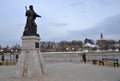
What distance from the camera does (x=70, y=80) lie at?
15906 mm

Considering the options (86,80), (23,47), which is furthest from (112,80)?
(23,47)

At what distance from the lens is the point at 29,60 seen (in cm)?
1862

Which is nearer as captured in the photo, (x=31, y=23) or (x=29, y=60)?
(x=29, y=60)

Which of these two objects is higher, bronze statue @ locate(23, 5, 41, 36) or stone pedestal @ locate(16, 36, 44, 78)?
bronze statue @ locate(23, 5, 41, 36)

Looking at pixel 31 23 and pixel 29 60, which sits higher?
pixel 31 23

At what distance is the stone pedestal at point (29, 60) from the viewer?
60.8ft

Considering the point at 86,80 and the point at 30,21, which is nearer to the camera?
the point at 86,80

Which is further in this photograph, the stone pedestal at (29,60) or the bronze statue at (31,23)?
the bronze statue at (31,23)

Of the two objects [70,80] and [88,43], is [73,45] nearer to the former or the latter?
[88,43]

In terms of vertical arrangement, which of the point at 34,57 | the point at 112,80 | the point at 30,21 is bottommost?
the point at 112,80

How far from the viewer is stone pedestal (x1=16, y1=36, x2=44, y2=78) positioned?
18531 mm

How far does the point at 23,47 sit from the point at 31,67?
5.15ft

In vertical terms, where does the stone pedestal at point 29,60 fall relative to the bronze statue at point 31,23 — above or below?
below

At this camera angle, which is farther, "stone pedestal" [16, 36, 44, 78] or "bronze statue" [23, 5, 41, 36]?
"bronze statue" [23, 5, 41, 36]
